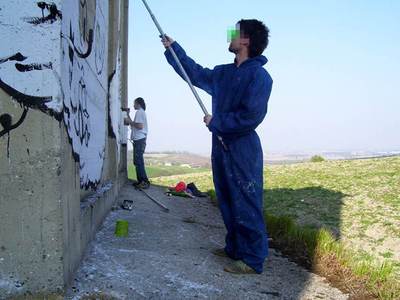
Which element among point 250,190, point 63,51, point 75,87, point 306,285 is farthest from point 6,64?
point 306,285

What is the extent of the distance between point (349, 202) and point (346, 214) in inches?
34.7

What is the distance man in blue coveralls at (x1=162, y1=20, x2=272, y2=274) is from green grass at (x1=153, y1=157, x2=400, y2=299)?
3.17 ft

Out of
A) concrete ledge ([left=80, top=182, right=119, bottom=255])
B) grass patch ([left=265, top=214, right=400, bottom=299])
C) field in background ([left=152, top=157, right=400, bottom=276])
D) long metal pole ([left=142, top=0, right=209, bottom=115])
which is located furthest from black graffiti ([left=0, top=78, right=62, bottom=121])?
field in background ([left=152, top=157, right=400, bottom=276])

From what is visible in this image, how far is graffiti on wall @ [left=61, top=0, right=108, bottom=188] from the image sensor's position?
9.87 feet

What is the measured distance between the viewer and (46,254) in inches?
106

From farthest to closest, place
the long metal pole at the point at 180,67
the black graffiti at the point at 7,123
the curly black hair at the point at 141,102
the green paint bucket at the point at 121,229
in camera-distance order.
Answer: the curly black hair at the point at 141,102 < the green paint bucket at the point at 121,229 < the long metal pole at the point at 180,67 < the black graffiti at the point at 7,123

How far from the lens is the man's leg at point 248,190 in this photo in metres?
3.69

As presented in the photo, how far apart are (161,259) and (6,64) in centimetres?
199

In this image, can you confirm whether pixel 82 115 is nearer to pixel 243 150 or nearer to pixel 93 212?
pixel 93 212

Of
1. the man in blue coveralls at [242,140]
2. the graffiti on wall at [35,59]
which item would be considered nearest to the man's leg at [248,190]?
the man in blue coveralls at [242,140]

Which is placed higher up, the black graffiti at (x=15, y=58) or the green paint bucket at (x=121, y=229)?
the black graffiti at (x=15, y=58)

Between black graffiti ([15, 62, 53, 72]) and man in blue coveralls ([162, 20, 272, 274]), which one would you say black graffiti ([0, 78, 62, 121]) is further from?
man in blue coveralls ([162, 20, 272, 274])

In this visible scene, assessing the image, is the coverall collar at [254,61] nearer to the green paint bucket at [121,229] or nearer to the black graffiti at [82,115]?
the black graffiti at [82,115]

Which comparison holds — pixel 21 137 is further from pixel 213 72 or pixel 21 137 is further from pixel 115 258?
pixel 213 72
